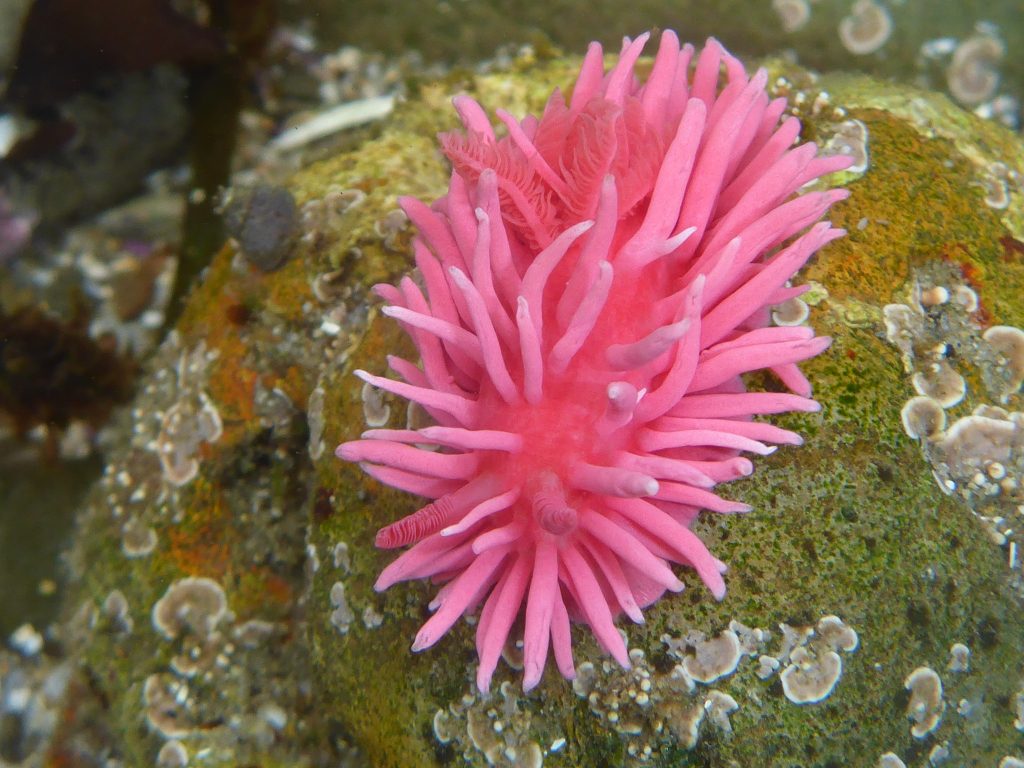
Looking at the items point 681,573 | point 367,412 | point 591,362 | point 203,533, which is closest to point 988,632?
point 681,573

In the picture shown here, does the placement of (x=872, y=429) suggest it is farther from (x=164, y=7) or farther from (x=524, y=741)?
(x=164, y=7)

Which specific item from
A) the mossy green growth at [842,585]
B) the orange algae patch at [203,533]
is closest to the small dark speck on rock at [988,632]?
the mossy green growth at [842,585]

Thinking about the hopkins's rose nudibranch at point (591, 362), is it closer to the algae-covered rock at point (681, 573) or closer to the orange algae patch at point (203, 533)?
the algae-covered rock at point (681, 573)

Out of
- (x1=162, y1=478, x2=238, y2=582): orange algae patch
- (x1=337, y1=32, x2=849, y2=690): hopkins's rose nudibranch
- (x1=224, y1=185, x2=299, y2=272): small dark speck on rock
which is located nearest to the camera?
(x1=337, y1=32, x2=849, y2=690): hopkins's rose nudibranch

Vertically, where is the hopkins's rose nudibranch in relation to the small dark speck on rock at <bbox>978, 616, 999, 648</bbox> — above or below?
above

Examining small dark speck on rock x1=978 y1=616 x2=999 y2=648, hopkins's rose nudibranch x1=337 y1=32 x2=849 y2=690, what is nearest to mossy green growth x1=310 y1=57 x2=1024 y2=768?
small dark speck on rock x1=978 y1=616 x2=999 y2=648

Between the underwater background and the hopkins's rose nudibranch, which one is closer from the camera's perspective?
the hopkins's rose nudibranch

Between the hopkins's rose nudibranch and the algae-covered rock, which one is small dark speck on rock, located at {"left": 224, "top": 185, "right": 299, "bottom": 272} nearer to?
the algae-covered rock
